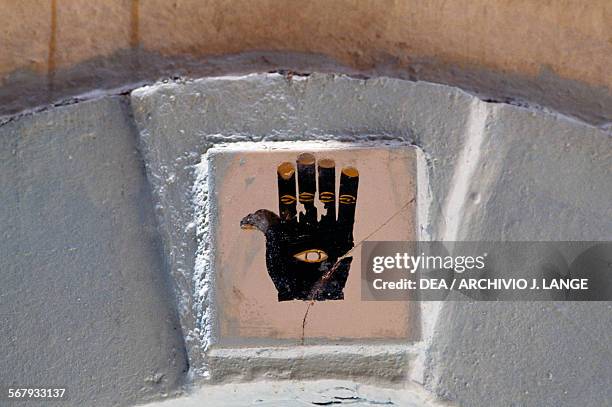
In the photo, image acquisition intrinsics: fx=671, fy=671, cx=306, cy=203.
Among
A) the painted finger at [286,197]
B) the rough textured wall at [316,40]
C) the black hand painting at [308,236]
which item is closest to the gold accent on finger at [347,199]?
the black hand painting at [308,236]

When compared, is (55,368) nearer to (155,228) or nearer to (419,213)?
(155,228)

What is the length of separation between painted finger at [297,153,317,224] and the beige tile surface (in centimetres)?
8

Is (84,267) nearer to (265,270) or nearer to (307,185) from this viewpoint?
(265,270)

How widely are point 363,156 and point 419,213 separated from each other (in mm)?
249

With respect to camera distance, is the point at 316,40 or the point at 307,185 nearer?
the point at 307,185

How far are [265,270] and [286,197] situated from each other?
23 centimetres

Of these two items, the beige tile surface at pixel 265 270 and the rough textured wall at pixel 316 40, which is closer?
the beige tile surface at pixel 265 270

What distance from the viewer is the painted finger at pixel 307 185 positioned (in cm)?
209

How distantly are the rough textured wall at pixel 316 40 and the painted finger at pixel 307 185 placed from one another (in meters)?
0.51

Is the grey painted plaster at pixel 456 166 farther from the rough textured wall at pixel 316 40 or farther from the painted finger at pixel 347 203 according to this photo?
the rough textured wall at pixel 316 40

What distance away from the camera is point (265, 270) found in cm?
206

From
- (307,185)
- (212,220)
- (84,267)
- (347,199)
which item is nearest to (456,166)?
(347,199)

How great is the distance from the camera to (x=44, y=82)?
2.45 meters

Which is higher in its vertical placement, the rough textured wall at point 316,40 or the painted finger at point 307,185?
the rough textured wall at point 316,40
